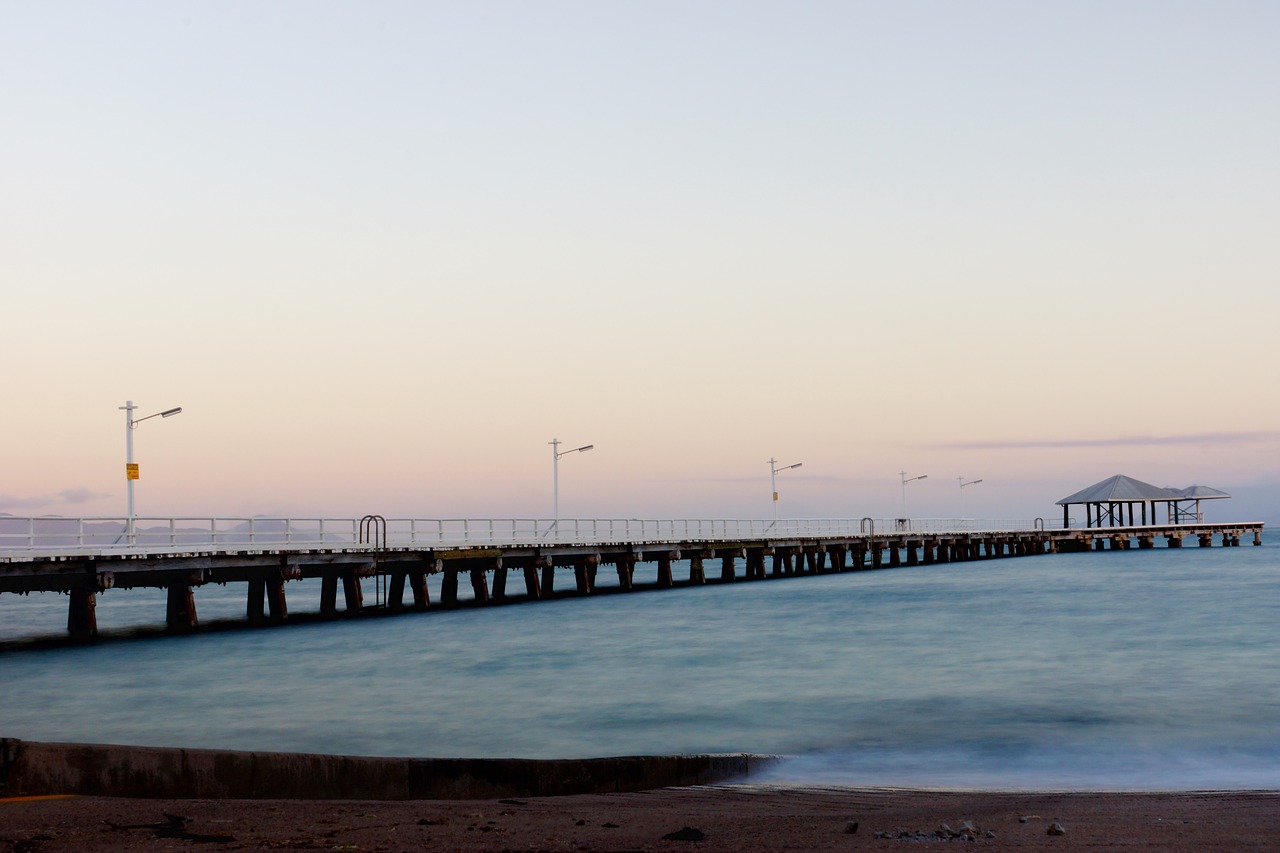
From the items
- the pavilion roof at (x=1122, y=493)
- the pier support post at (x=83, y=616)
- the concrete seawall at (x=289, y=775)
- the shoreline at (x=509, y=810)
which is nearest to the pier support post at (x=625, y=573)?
the pier support post at (x=83, y=616)

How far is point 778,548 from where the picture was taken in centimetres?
6588

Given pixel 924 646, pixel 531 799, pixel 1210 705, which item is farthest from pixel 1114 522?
pixel 531 799

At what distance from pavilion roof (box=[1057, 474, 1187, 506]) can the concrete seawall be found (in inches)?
4200

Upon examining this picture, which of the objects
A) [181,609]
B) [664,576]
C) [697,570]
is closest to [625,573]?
[664,576]

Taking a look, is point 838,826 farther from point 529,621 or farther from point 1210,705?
point 529,621

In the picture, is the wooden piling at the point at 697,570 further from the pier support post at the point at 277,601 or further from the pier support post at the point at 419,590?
the pier support post at the point at 277,601

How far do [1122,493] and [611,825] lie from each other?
363ft

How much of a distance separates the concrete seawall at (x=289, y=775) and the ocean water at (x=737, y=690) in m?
3.52

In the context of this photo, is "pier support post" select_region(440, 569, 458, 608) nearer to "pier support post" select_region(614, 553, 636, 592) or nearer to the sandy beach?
"pier support post" select_region(614, 553, 636, 592)

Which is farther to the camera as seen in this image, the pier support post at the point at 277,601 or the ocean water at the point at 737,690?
the pier support post at the point at 277,601

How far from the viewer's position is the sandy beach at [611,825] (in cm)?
805

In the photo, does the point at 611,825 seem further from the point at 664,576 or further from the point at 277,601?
the point at 664,576

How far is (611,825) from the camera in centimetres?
888

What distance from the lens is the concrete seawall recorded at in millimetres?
9422
